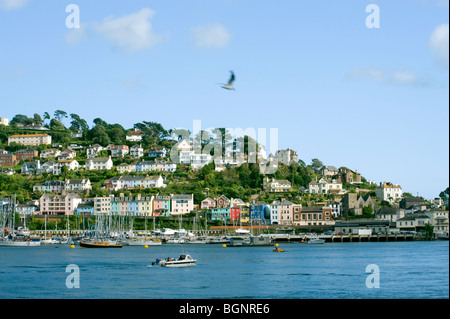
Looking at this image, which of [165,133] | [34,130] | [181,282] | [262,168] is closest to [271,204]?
[262,168]

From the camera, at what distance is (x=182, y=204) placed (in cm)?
9062

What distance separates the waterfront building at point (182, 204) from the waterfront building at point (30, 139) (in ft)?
169

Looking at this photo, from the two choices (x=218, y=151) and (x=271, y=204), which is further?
(x=218, y=151)

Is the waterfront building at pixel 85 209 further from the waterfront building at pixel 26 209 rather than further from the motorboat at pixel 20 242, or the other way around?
the motorboat at pixel 20 242

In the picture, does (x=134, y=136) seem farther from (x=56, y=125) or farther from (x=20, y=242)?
(x=20, y=242)

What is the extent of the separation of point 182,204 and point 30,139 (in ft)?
179

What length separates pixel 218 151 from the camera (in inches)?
4313

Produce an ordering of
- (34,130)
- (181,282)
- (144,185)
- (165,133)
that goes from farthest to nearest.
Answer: (34,130) → (165,133) → (144,185) → (181,282)

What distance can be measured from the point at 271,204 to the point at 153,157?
3298 cm

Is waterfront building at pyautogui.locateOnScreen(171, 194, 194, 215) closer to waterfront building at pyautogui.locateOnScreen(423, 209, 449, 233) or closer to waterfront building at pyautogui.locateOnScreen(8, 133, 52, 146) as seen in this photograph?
waterfront building at pyautogui.locateOnScreen(423, 209, 449, 233)

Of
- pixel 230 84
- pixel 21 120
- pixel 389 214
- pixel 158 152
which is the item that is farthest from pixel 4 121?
pixel 230 84

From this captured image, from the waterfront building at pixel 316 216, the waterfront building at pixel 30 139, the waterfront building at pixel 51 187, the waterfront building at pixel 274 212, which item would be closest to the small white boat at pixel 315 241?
the waterfront building at pixel 316 216

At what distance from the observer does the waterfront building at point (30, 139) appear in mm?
131250

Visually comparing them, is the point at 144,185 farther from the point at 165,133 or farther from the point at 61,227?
the point at 165,133
